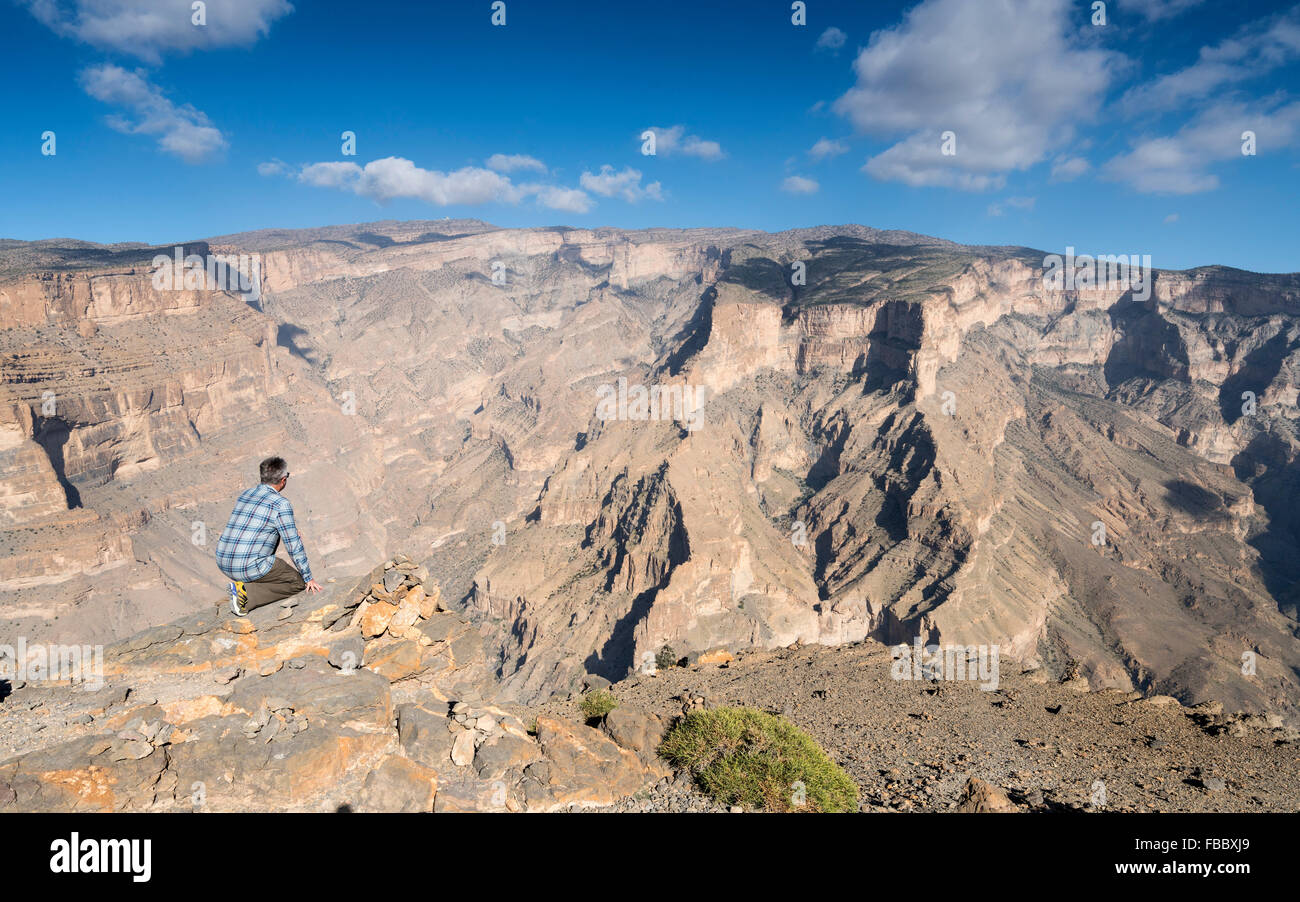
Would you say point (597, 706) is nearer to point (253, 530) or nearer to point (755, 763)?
point (755, 763)

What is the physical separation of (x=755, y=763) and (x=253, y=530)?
34.5 ft

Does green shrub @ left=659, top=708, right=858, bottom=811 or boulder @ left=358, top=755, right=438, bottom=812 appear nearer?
boulder @ left=358, top=755, right=438, bottom=812

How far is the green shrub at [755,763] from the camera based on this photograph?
1023 centimetres

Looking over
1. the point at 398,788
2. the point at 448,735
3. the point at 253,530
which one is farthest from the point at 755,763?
the point at 253,530

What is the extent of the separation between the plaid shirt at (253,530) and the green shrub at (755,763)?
327 inches

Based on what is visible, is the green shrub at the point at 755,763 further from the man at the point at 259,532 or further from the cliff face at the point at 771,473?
the cliff face at the point at 771,473

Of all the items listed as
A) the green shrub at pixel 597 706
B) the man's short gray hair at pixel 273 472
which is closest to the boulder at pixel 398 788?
the green shrub at pixel 597 706

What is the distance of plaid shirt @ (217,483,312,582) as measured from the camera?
10922 mm

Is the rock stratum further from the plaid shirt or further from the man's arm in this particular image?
the man's arm

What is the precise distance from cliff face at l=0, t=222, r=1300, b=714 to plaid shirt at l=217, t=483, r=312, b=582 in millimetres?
67923

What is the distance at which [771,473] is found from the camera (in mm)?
121312

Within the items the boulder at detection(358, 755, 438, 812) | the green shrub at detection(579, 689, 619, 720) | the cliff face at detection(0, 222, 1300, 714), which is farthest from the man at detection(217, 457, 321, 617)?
the cliff face at detection(0, 222, 1300, 714)

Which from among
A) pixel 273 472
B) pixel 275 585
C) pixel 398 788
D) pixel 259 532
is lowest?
pixel 398 788
